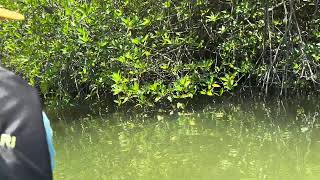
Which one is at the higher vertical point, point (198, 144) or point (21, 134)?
point (21, 134)

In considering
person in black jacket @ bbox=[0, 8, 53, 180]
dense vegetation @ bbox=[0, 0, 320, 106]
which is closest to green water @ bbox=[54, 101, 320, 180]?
dense vegetation @ bbox=[0, 0, 320, 106]

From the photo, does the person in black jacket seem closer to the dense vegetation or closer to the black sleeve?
the black sleeve

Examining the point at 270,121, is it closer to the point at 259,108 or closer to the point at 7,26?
the point at 259,108

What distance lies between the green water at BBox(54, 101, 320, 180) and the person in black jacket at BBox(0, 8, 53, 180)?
3.43 m

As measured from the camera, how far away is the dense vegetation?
224 inches

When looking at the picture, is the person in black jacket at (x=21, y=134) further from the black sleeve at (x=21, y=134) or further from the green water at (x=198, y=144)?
the green water at (x=198, y=144)

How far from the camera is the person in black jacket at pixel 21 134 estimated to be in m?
0.84

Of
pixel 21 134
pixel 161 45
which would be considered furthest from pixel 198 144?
pixel 21 134

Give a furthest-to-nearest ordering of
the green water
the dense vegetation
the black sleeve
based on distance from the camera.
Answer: the dense vegetation < the green water < the black sleeve

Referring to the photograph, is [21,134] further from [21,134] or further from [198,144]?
[198,144]

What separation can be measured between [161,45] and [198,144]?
5.84ft

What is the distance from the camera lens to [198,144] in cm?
496

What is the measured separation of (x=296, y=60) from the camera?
570cm

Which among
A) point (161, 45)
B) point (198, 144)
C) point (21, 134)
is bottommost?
point (198, 144)
